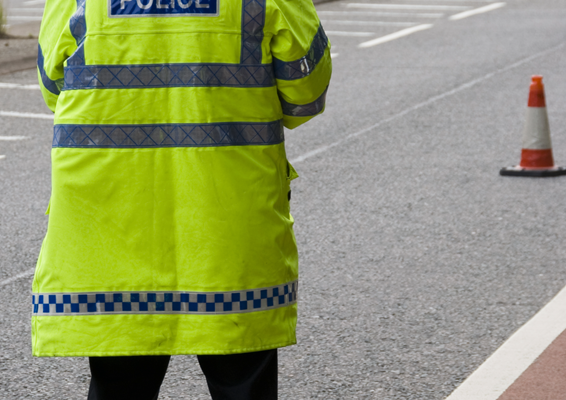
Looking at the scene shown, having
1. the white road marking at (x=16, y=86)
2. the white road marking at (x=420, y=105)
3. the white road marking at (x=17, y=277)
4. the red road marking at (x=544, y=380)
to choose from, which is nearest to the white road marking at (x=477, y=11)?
the white road marking at (x=420, y=105)

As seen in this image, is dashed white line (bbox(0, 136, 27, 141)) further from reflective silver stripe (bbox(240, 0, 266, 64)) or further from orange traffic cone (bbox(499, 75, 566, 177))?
reflective silver stripe (bbox(240, 0, 266, 64))

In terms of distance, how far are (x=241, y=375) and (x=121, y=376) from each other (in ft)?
1.13

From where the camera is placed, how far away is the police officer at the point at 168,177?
2.60 m

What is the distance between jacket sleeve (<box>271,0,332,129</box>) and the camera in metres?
2.64

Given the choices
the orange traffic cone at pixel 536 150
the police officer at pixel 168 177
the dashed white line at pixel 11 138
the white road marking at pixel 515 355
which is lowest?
the dashed white line at pixel 11 138

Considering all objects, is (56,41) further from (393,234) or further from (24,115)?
(24,115)

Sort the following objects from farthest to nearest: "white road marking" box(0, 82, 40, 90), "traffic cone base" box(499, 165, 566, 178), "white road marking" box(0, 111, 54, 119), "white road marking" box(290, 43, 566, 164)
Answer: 1. "white road marking" box(0, 82, 40, 90)
2. "white road marking" box(0, 111, 54, 119)
3. "white road marking" box(290, 43, 566, 164)
4. "traffic cone base" box(499, 165, 566, 178)

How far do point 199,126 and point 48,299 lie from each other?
0.63 metres

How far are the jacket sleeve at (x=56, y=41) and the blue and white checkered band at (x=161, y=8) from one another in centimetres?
14

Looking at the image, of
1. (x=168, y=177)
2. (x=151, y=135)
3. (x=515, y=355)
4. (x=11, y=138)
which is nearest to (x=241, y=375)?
(x=168, y=177)

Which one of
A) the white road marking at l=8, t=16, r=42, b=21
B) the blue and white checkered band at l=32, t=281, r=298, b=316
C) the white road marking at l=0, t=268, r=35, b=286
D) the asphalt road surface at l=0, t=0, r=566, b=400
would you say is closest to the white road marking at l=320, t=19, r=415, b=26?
the white road marking at l=8, t=16, r=42, b=21

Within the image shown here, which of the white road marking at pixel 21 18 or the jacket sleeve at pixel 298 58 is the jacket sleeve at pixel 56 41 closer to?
the jacket sleeve at pixel 298 58

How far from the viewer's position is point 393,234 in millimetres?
6273

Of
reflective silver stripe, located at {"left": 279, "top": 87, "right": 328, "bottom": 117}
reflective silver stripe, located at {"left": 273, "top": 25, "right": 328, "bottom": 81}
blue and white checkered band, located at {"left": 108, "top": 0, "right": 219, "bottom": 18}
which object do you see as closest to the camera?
blue and white checkered band, located at {"left": 108, "top": 0, "right": 219, "bottom": 18}
